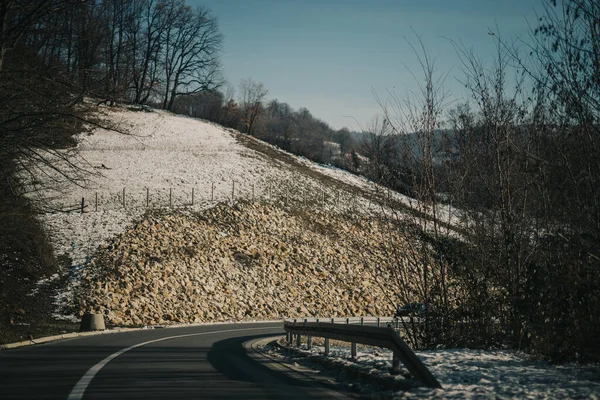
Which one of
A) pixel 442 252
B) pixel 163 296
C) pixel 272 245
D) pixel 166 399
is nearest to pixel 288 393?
pixel 166 399

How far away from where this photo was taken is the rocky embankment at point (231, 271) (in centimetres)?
3309

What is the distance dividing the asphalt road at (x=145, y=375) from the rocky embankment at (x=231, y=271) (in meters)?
14.7

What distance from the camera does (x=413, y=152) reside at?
1502 cm

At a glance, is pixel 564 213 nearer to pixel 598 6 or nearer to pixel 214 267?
pixel 598 6

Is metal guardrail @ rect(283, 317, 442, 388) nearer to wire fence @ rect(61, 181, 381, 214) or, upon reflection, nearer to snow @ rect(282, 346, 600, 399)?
snow @ rect(282, 346, 600, 399)

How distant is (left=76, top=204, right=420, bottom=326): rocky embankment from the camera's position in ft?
109

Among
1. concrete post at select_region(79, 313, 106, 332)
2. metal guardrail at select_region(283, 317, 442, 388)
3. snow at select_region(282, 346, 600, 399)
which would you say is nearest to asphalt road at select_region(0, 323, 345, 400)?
metal guardrail at select_region(283, 317, 442, 388)

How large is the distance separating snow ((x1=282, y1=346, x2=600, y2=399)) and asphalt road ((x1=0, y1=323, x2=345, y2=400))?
1.42 meters

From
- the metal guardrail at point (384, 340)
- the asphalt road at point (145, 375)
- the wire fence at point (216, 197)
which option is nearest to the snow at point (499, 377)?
the metal guardrail at point (384, 340)

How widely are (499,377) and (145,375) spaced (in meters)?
6.02

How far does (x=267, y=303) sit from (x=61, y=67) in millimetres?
25833

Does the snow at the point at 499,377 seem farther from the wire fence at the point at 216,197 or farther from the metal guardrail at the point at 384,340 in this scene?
the wire fence at the point at 216,197

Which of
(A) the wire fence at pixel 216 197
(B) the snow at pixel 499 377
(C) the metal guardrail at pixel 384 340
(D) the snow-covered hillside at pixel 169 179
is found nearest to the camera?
(B) the snow at pixel 499 377

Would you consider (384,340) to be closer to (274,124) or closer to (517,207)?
(517,207)
